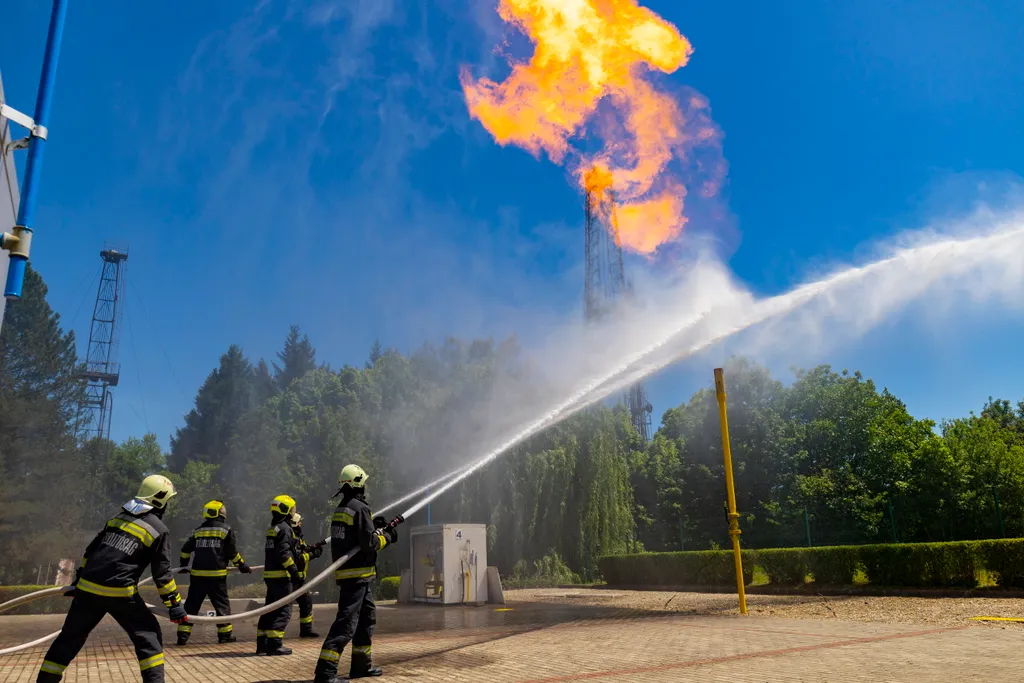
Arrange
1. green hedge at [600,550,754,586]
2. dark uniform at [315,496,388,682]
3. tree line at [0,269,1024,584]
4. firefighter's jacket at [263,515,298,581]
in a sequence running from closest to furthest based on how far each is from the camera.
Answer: dark uniform at [315,496,388,682] → firefighter's jacket at [263,515,298,581] → green hedge at [600,550,754,586] → tree line at [0,269,1024,584]

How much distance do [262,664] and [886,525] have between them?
112 ft

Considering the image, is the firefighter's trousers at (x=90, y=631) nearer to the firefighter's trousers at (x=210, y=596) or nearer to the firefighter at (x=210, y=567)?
the firefighter at (x=210, y=567)

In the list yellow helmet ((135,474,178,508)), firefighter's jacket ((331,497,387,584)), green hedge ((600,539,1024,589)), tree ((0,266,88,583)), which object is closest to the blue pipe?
yellow helmet ((135,474,178,508))

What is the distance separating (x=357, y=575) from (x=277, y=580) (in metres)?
2.96

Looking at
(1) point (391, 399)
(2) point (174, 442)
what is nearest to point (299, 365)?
Answer: (2) point (174, 442)

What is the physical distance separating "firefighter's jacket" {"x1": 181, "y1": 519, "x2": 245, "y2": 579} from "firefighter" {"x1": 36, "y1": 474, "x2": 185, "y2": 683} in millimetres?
5198

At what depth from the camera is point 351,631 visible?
23.0 feet

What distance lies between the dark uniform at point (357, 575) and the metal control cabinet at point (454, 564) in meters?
10.1

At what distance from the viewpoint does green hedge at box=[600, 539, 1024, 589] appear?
1800cm

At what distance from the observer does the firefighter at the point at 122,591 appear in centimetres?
546

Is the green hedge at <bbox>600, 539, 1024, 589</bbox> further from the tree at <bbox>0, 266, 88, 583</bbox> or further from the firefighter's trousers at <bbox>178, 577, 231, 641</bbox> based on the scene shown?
the tree at <bbox>0, 266, 88, 583</bbox>

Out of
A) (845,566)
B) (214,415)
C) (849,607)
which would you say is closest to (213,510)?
(849,607)

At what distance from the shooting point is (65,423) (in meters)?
50.1

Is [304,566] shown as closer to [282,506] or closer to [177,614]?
[282,506]
